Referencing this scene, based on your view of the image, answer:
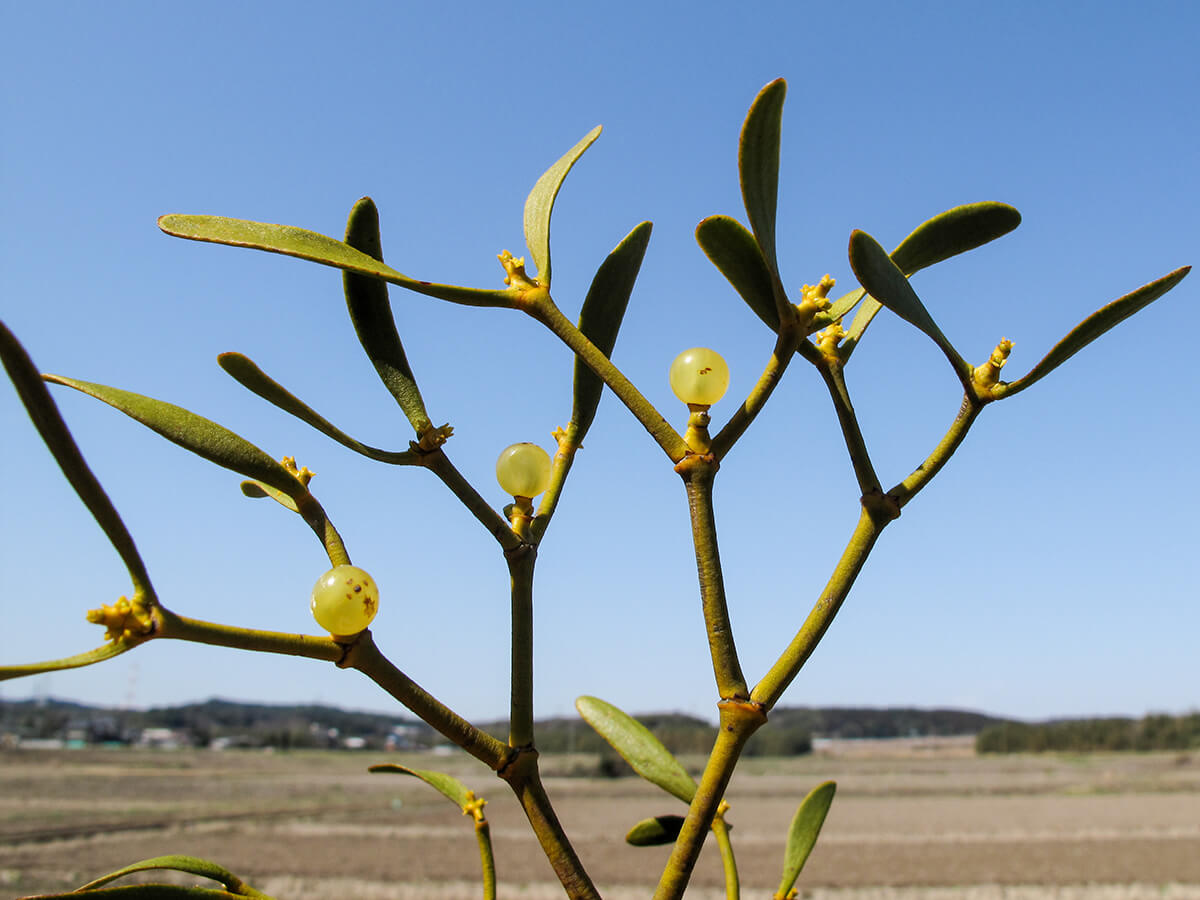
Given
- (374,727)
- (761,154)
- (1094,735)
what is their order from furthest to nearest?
(374,727) → (1094,735) → (761,154)

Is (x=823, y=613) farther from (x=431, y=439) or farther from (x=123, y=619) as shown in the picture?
(x=123, y=619)

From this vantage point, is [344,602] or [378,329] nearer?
[344,602]

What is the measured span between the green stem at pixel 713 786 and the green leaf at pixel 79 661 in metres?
0.32

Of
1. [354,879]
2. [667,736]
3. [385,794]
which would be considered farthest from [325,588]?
[667,736]

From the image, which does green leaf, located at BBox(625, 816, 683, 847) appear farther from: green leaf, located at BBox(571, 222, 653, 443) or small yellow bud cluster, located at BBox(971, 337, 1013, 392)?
small yellow bud cluster, located at BBox(971, 337, 1013, 392)

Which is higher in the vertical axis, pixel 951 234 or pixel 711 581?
pixel 951 234

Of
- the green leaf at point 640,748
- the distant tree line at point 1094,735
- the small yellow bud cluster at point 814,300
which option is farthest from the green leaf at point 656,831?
the distant tree line at point 1094,735

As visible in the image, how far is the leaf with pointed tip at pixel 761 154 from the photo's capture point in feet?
1.65

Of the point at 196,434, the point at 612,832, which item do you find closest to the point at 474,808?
the point at 196,434

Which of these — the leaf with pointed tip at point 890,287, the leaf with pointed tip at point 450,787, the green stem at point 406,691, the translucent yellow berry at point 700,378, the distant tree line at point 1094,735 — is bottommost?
the distant tree line at point 1094,735

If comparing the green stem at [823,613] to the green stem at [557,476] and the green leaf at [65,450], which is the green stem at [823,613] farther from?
the green leaf at [65,450]

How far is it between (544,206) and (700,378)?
0.55 feet

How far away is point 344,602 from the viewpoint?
49 centimetres

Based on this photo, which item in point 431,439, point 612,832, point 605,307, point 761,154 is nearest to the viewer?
point 761,154
